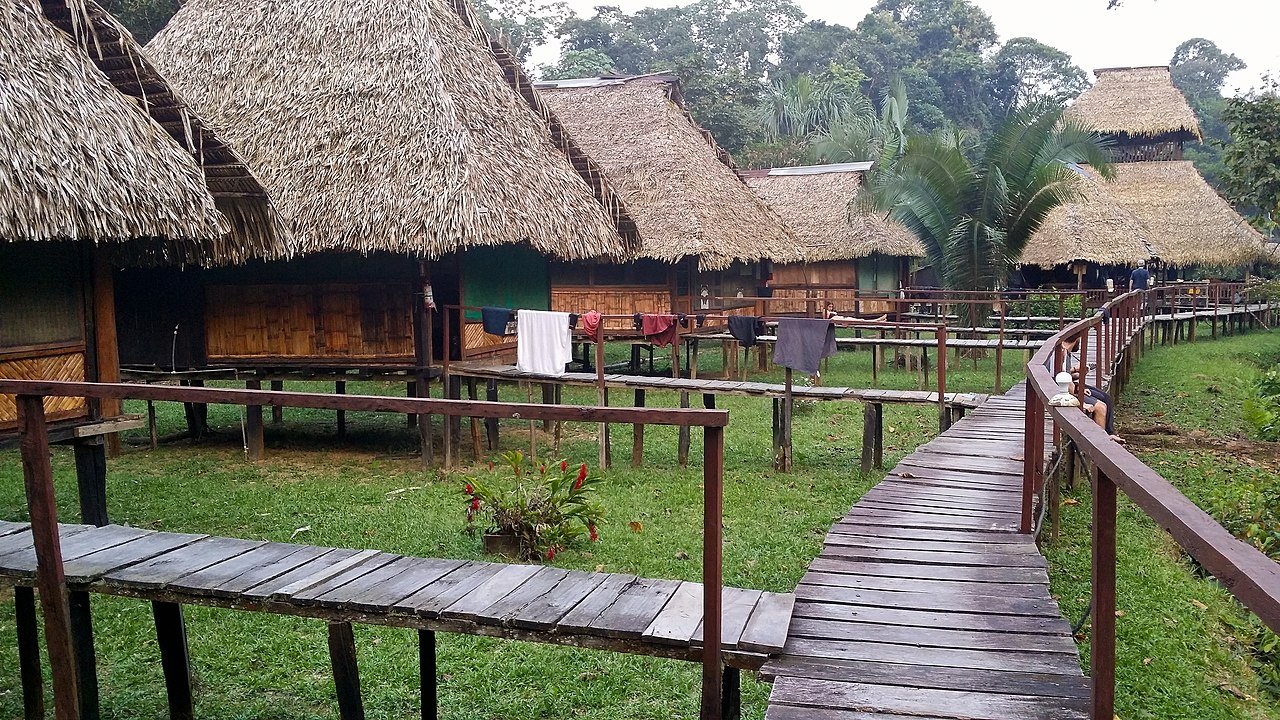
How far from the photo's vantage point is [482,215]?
10.5m

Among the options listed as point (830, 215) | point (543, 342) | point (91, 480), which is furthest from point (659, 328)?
point (830, 215)

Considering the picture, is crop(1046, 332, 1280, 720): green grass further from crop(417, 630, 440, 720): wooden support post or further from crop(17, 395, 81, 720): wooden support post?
crop(17, 395, 81, 720): wooden support post

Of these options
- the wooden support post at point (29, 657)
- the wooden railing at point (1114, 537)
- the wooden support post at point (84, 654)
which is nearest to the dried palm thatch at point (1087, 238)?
the wooden railing at point (1114, 537)

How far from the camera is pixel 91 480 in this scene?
7.37 metres

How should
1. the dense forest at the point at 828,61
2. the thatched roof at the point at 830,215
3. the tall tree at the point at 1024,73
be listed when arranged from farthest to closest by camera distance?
the tall tree at the point at 1024,73
the dense forest at the point at 828,61
the thatched roof at the point at 830,215

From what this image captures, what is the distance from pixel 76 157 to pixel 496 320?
15.7 feet

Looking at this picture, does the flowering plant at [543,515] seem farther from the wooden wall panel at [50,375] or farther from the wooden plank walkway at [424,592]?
the wooden wall panel at [50,375]

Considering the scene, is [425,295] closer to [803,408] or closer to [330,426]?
[330,426]

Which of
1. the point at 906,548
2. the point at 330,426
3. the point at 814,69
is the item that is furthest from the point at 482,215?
the point at 814,69

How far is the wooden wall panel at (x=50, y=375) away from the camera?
7004 mm

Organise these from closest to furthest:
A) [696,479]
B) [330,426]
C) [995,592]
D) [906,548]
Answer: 1. [995,592]
2. [906,548]
3. [696,479]
4. [330,426]

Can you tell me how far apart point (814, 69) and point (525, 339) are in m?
39.6

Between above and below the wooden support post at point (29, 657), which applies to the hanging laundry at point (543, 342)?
above

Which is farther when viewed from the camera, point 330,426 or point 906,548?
point 330,426
